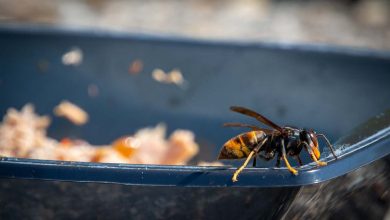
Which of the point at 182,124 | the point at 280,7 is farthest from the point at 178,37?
the point at 280,7

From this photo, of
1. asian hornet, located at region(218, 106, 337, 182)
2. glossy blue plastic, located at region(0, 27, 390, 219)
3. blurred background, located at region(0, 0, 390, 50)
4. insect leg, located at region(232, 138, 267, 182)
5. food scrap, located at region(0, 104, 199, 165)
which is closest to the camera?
insect leg, located at region(232, 138, 267, 182)

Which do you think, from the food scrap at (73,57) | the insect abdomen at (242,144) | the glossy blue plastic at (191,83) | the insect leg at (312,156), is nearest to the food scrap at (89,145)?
the glossy blue plastic at (191,83)

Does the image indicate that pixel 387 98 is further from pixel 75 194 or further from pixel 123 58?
pixel 75 194

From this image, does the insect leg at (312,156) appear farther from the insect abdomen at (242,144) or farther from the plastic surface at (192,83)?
the plastic surface at (192,83)

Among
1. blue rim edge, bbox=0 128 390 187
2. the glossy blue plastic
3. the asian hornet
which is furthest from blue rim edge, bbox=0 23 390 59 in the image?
blue rim edge, bbox=0 128 390 187

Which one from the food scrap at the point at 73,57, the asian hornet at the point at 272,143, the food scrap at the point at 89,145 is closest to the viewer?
the asian hornet at the point at 272,143

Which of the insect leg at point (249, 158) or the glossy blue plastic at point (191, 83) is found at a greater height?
the glossy blue plastic at point (191, 83)

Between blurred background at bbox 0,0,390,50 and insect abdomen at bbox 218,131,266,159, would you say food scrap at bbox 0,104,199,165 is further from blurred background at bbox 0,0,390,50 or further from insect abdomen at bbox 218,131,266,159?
blurred background at bbox 0,0,390,50

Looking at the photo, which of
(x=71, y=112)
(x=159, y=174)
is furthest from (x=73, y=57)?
(x=159, y=174)
